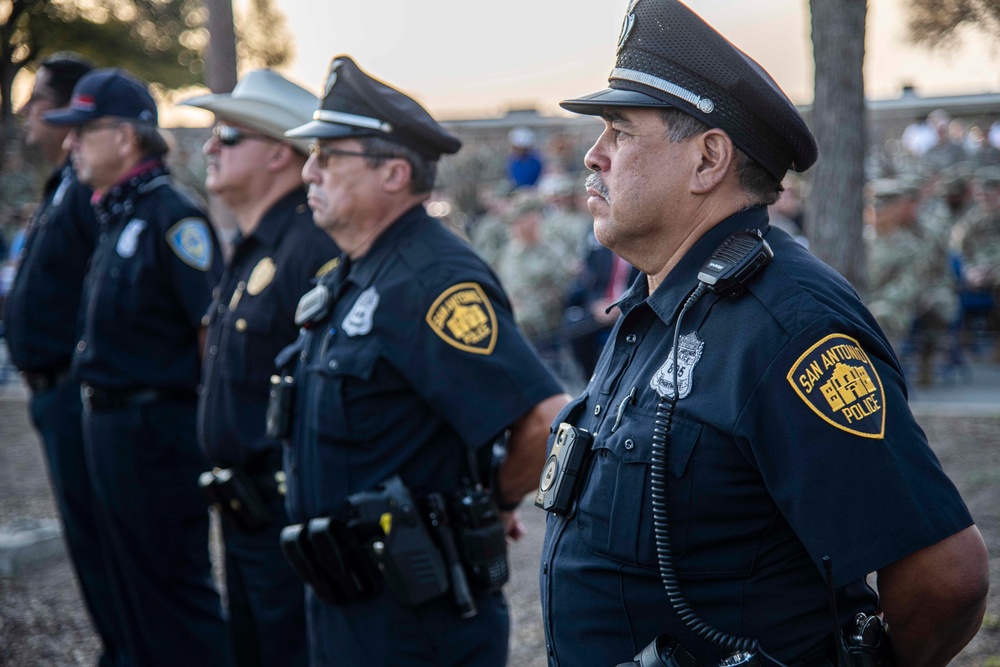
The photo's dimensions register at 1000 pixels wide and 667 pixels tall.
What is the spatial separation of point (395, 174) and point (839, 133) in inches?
127

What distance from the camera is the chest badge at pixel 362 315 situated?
2.96 m

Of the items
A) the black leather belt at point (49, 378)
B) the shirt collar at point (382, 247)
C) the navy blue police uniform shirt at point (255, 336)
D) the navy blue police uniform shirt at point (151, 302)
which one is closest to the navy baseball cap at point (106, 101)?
the navy blue police uniform shirt at point (151, 302)

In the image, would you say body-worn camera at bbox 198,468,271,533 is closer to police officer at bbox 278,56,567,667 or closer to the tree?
police officer at bbox 278,56,567,667

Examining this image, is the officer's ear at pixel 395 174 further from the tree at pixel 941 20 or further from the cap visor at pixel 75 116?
the tree at pixel 941 20

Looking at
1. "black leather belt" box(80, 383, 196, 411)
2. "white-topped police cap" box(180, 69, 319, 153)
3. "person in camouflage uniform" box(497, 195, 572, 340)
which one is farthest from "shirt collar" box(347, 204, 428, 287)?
"person in camouflage uniform" box(497, 195, 572, 340)

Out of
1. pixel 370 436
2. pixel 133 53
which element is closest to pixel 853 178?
pixel 370 436

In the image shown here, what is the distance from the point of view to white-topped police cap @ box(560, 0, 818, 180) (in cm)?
195

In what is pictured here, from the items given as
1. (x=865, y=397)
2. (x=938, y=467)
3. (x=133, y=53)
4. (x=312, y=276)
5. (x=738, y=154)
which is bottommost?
(x=938, y=467)

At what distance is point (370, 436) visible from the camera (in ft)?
9.57

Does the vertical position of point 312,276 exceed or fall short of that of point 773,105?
it falls short

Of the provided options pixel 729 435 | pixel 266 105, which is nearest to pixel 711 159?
pixel 729 435

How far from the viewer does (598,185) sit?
2113mm

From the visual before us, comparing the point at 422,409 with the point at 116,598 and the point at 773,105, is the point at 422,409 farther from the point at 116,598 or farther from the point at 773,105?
the point at 116,598

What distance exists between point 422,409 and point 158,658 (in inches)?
83.2
